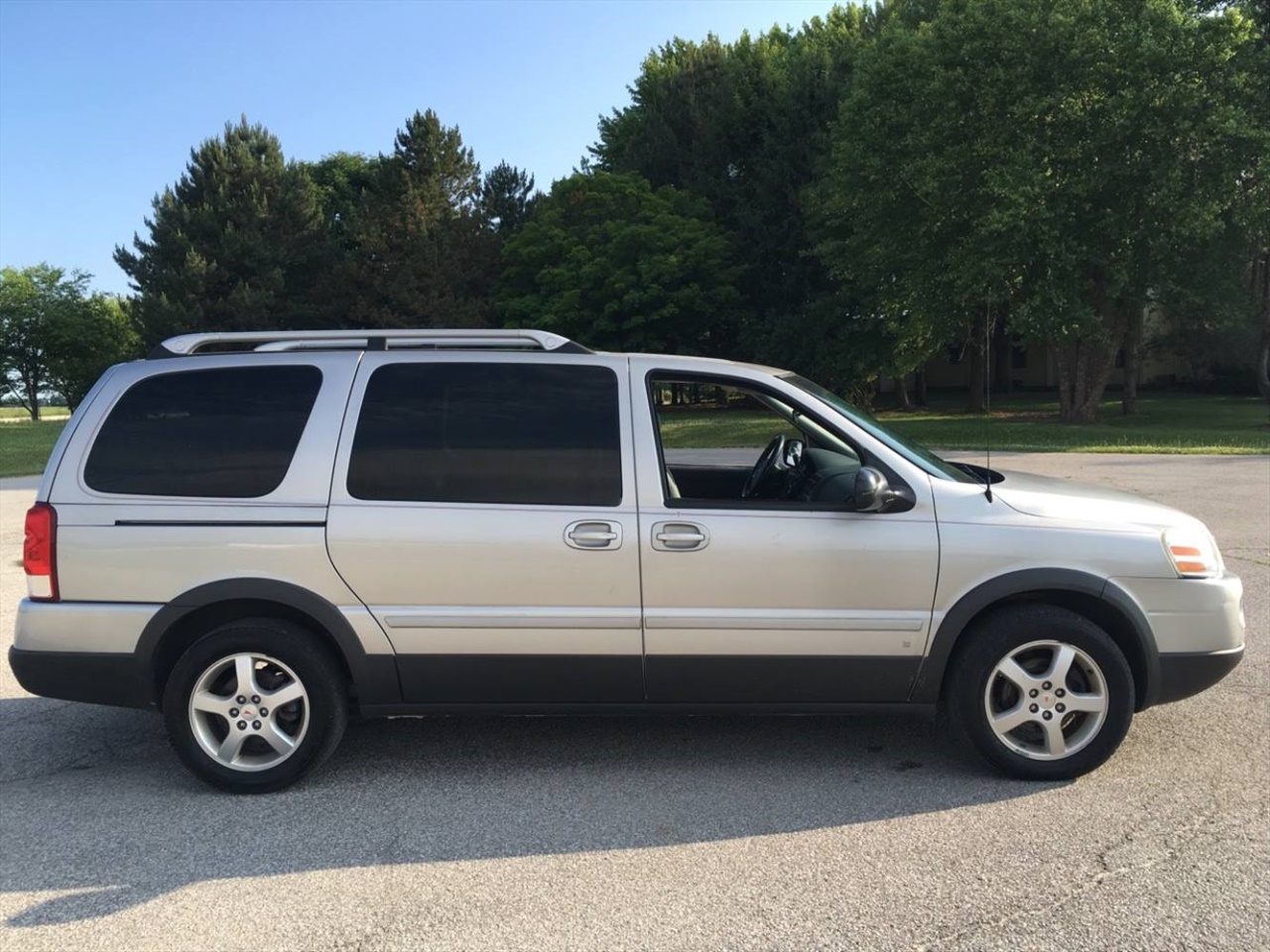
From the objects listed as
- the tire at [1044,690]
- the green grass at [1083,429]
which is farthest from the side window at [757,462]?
the green grass at [1083,429]

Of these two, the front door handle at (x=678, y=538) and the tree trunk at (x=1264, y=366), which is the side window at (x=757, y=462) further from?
the tree trunk at (x=1264, y=366)

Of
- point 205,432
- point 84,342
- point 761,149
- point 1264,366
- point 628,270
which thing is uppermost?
point 761,149

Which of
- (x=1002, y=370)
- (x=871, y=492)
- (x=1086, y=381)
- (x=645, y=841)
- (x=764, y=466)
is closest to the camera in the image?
(x=645, y=841)

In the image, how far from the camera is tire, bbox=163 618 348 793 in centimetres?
407

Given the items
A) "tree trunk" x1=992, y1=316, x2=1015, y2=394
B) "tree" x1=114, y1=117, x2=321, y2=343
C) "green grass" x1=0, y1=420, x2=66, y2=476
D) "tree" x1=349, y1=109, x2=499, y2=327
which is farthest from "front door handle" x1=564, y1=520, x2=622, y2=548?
"tree trunk" x1=992, y1=316, x2=1015, y2=394

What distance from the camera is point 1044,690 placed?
407cm

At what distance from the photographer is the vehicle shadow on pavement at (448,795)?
11.8ft

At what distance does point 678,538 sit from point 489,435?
913mm

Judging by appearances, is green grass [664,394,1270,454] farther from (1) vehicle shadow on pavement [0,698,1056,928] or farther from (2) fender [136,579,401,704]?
(2) fender [136,579,401,704]

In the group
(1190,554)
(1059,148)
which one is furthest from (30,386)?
(1190,554)

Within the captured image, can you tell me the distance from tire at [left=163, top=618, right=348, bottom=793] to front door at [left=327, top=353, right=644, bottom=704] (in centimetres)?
35

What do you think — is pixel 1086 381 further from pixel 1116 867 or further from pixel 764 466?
pixel 1116 867

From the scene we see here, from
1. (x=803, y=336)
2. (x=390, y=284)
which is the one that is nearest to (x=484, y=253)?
(x=390, y=284)

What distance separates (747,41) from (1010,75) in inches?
1084
